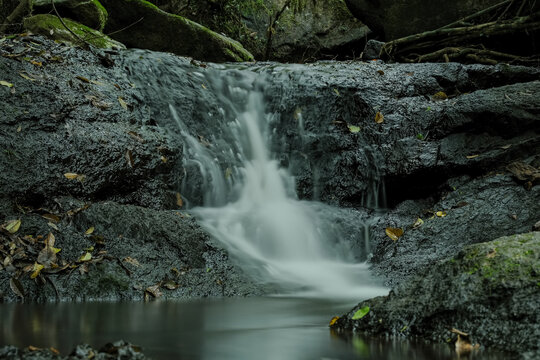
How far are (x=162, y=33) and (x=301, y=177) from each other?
525 cm

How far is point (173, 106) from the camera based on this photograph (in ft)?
22.9

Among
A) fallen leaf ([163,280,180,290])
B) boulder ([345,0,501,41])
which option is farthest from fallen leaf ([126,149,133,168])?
boulder ([345,0,501,41])

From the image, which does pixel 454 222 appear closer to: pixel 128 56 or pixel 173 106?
pixel 173 106

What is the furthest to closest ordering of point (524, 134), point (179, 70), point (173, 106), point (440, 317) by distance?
point (179, 70), point (173, 106), point (524, 134), point (440, 317)

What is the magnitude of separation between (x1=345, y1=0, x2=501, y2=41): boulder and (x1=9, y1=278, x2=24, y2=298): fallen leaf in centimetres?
977

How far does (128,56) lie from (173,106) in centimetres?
120

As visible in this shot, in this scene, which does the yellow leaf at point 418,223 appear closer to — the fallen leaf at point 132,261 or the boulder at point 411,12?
the fallen leaf at point 132,261

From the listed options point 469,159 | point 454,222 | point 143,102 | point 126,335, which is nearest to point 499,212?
A: point 454,222

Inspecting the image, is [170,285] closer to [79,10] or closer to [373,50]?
[79,10]

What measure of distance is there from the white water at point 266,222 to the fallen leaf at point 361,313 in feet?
5.23

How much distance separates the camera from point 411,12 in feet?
35.1

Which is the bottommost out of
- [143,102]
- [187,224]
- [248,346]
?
[248,346]

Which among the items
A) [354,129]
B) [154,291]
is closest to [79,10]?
[354,129]

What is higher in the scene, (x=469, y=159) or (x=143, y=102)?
(x=143, y=102)
